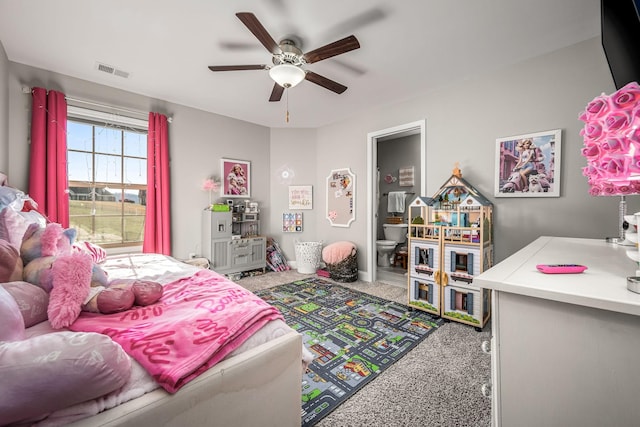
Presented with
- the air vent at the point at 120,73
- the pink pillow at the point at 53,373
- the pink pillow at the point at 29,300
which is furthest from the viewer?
the air vent at the point at 120,73

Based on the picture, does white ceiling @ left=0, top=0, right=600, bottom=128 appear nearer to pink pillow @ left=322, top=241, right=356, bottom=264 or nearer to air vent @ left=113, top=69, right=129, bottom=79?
air vent @ left=113, top=69, right=129, bottom=79

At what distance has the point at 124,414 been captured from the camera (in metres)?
0.71

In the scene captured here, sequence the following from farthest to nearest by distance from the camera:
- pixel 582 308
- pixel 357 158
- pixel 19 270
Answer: pixel 357 158 < pixel 19 270 < pixel 582 308

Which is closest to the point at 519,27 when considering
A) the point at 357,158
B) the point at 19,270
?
the point at 357,158

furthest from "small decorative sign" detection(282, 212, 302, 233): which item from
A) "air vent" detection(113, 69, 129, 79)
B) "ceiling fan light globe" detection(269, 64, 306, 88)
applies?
"air vent" detection(113, 69, 129, 79)

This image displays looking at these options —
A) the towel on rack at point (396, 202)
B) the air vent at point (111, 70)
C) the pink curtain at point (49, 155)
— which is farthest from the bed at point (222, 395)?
the towel on rack at point (396, 202)

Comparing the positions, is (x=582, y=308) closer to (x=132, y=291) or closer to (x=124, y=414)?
(x=124, y=414)

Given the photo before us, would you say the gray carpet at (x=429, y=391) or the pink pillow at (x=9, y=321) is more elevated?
the pink pillow at (x=9, y=321)

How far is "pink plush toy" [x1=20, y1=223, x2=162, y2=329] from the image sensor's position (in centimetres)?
104

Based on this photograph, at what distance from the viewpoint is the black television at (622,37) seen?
91 cm

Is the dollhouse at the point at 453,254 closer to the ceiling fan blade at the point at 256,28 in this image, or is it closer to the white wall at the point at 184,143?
the ceiling fan blade at the point at 256,28

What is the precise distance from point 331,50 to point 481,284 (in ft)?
6.19

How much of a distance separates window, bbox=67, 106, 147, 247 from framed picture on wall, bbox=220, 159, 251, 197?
1030mm

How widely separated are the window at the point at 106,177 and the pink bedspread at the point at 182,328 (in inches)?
98.6
